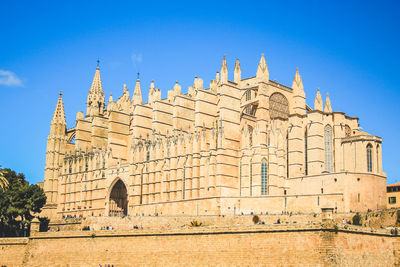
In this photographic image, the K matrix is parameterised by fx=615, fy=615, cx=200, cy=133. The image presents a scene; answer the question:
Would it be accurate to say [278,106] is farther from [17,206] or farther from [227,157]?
[17,206]

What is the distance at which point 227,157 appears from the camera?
54250 mm

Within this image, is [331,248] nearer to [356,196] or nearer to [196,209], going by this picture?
[356,196]

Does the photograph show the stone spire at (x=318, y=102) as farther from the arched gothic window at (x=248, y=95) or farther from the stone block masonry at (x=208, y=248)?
the stone block masonry at (x=208, y=248)

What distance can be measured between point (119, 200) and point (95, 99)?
1725 centimetres

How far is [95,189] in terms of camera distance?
66.2 metres

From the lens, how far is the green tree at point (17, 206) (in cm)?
5284

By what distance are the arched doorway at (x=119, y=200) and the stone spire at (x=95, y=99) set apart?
14043 mm

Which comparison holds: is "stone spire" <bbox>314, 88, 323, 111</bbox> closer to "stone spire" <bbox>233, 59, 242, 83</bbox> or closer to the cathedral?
the cathedral

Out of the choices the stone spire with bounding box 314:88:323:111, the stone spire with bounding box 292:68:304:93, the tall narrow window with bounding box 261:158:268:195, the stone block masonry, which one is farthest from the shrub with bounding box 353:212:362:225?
the stone spire with bounding box 292:68:304:93

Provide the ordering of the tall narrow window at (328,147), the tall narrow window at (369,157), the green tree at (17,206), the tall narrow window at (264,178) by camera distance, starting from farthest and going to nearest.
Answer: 1. the tall narrow window at (328,147)
2. the green tree at (17,206)
3. the tall narrow window at (264,178)
4. the tall narrow window at (369,157)

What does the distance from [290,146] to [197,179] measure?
8907 millimetres

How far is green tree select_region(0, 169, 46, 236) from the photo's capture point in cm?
5284

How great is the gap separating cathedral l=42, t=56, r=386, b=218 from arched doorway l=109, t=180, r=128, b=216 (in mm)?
107

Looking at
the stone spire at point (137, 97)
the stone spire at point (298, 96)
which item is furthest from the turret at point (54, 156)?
the stone spire at point (298, 96)
